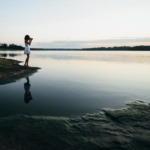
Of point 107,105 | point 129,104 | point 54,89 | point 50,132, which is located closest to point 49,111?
point 50,132

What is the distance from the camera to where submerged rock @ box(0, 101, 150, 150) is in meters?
7.64

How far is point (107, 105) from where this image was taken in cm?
1274

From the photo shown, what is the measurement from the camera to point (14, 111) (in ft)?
36.1

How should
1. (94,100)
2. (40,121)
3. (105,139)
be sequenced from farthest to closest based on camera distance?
(94,100) → (40,121) → (105,139)

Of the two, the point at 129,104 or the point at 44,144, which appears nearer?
the point at 44,144

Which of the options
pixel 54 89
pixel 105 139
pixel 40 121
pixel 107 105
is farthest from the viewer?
pixel 54 89

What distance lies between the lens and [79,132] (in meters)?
8.63

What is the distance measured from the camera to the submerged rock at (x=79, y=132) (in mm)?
7641

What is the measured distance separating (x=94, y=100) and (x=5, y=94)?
5803 millimetres

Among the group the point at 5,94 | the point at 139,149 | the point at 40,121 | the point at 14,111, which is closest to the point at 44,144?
the point at 40,121

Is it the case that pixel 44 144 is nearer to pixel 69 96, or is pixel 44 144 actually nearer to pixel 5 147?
pixel 5 147

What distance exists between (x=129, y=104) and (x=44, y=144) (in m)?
6.81

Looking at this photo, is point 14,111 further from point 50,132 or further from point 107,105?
point 107,105

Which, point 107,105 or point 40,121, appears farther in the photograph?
point 107,105
